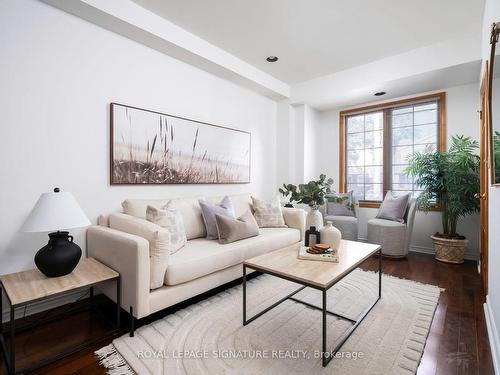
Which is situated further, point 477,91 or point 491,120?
point 477,91

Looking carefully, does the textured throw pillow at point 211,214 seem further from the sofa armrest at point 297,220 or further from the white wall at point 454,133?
the white wall at point 454,133

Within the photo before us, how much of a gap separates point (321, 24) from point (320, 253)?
2.31 meters

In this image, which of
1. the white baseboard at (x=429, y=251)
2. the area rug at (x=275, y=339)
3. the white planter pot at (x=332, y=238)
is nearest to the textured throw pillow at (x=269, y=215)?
the area rug at (x=275, y=339)

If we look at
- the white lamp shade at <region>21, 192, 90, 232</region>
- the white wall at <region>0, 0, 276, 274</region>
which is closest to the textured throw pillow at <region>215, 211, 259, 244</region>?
the white wall at <region>0, 0, 276, 274</region>

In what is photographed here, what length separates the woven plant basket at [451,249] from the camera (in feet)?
10.6

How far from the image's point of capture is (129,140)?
257cm

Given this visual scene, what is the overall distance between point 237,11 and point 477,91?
3331mm

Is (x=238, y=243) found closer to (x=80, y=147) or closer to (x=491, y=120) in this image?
(x=80, y=147)

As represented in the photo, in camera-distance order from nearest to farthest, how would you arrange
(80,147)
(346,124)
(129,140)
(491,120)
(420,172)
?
(491,120) → (80,147) → (129,140) → (420,172) → (346,124)

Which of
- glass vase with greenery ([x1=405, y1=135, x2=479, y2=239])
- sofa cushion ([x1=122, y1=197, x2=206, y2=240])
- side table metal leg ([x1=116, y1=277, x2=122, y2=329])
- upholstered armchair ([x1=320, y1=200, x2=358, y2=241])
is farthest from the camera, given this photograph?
upholstered armchair ([x1=320, y1=200, x2=358, y2=241])

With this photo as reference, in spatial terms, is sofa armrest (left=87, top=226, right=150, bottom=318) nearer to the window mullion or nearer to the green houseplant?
the green houseplant

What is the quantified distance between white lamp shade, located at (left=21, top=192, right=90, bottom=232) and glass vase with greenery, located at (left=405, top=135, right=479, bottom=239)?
381cm

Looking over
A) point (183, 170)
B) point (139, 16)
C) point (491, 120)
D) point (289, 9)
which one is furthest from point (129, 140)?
point (491, 120)

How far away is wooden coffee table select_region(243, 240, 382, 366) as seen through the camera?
1.52 metres
